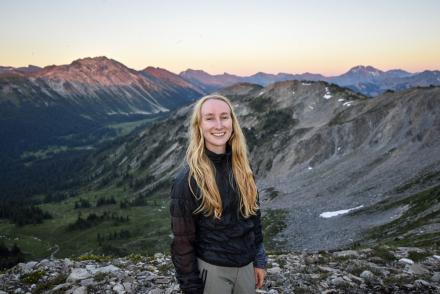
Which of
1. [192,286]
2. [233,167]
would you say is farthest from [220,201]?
[192,286]

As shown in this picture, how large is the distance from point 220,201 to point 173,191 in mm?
859

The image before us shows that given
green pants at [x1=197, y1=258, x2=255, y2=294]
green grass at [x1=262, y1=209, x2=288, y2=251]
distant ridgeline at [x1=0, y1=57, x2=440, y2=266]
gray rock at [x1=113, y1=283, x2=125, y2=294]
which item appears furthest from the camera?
green grass at [x1=262, y1=209, x2=288, y2=251]

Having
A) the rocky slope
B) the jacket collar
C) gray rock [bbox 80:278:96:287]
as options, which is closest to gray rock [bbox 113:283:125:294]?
gray rock [bbox 80:278:96:287]

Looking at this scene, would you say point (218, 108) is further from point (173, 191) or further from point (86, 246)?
point (86, 246)

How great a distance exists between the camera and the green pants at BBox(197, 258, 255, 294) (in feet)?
23.2

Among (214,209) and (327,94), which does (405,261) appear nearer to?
(214,209)

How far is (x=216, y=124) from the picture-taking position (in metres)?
7.22

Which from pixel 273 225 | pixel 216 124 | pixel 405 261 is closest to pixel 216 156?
pixel 216 124

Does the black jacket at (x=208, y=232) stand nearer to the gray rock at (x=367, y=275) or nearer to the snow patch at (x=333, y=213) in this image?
the gray rock at (x=367, y=275)

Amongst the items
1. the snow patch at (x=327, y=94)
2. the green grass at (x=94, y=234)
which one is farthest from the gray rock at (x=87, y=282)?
the snow patch at (x=327, y=94)

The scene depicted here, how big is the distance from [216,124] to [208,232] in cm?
197

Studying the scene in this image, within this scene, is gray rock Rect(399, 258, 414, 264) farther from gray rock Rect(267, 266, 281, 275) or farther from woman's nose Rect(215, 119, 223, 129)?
woman's nose Rect(215, 119, 223, 129)

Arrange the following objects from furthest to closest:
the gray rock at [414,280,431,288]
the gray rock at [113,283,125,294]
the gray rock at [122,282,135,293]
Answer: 1. the gray rock at [414,280,431,288]
2. the gray rock at [122,282,135,293]
3. the gray rock at [113,283,125,294]

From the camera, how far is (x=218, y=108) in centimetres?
739
